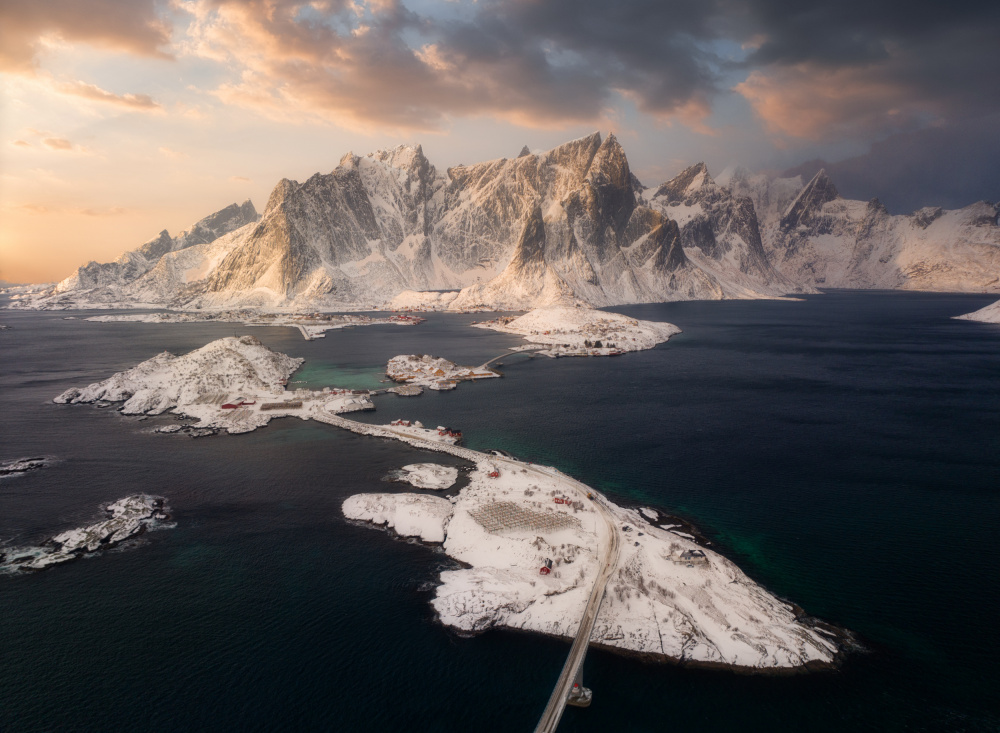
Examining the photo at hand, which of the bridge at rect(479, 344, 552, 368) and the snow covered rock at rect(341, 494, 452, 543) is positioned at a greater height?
the bridge at rect(479, 344, 552, 368)

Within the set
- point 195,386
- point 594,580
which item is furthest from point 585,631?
point 195,386

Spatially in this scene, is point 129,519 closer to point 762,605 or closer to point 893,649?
point 762,605

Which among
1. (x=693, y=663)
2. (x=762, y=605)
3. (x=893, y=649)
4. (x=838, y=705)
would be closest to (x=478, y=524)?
(x=693, y=663)

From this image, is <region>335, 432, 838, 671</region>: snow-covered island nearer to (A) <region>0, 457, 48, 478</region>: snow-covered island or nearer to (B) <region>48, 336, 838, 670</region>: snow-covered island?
(B) <region>48, 336, 838, 670</region>: snow-covered island

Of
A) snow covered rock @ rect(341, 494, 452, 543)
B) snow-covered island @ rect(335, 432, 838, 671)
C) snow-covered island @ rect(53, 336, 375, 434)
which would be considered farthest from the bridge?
snow-covered island @ rect(335, 432, 838, 671)

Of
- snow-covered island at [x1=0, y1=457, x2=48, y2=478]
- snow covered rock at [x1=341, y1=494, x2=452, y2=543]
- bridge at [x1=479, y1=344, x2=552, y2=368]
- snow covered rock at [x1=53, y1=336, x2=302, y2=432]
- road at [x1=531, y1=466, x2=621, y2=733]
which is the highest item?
snow covered rock at [x1=53, y1=336, x2=302, y2=432]

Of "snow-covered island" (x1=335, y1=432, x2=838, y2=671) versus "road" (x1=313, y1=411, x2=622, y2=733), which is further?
"snow-covered island" (x1=335, y1=432, x2=838, y2=671)

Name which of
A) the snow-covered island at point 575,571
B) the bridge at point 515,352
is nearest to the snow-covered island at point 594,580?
the snow-covered island at point 575,571
